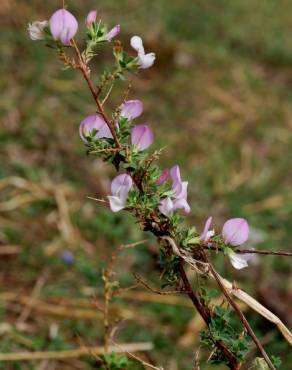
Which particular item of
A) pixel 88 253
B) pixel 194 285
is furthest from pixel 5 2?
pixel 194 285

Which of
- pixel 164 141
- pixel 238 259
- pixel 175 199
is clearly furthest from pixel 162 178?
pixel 164 141

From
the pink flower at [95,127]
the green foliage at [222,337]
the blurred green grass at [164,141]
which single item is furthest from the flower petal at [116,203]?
the blurred green grass at [164,141]

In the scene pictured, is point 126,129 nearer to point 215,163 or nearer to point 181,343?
point 181,343

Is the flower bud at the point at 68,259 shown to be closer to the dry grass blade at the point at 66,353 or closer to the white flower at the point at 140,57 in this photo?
the dry grass blade at the point at 66,353

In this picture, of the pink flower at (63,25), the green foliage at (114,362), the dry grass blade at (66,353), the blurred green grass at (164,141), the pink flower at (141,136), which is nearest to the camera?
the pink flower at (63,25)

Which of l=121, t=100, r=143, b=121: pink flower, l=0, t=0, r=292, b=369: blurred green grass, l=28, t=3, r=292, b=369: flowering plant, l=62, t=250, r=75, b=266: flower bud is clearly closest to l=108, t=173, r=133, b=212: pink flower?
l=28, t=3, r=292, b=369: flowering plant

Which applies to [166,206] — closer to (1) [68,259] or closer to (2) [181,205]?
(2) [181,205]

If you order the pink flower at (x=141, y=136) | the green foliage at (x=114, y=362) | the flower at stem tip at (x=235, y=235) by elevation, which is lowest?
the green foliage at (x=114, y=362)
